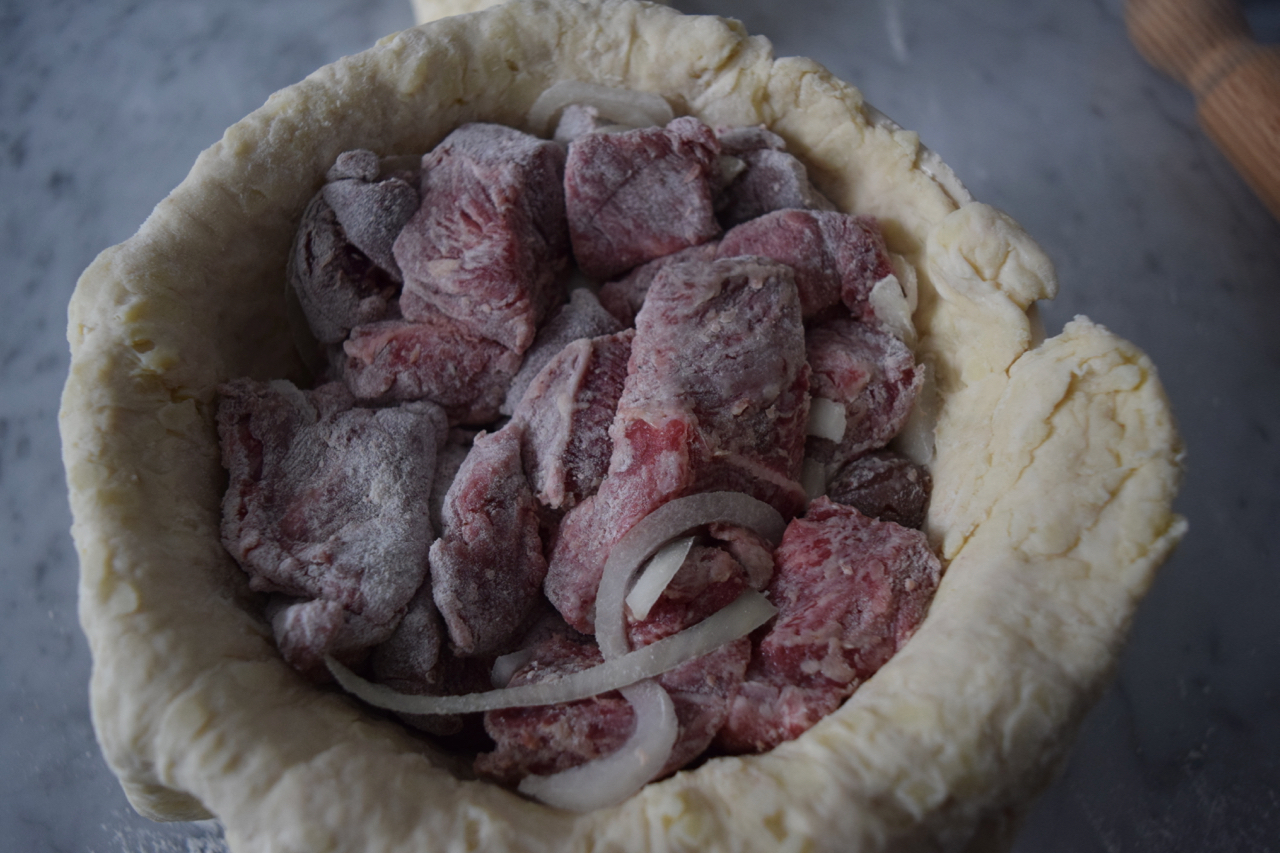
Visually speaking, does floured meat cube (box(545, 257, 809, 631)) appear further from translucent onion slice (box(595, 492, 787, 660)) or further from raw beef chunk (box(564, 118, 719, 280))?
raw beef chunk (box(564, 118, 719, 280))

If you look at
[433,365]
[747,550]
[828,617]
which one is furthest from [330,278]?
[828,617]

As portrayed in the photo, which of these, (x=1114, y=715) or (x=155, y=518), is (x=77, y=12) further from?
(x=1114, y=715)

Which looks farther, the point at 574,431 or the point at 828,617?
the point at 574,431

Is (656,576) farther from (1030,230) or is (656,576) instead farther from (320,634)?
(1030,230)

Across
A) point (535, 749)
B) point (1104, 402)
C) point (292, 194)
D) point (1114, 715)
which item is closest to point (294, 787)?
point (535, 749)

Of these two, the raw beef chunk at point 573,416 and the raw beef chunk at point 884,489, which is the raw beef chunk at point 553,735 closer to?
the raw beef chunk at point 573,416

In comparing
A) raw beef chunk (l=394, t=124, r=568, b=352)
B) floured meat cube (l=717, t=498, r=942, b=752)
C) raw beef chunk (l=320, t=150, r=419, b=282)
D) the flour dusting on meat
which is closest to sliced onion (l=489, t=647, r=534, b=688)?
the flour dusting on meat
